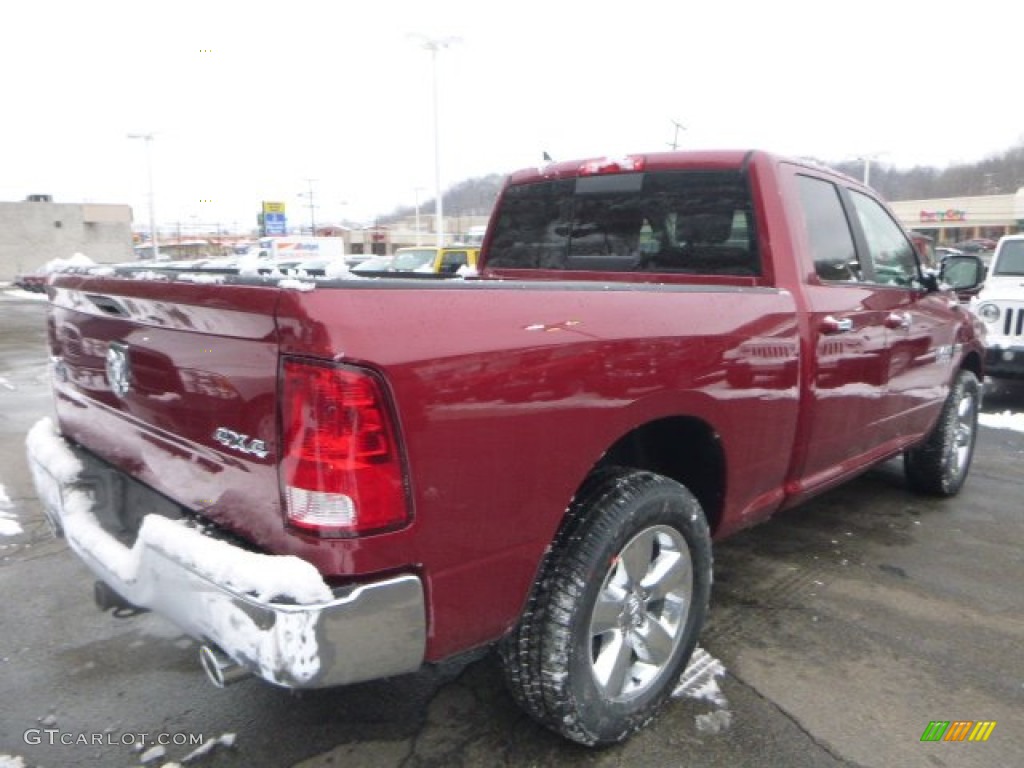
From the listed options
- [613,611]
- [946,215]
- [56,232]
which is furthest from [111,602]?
[946,215]

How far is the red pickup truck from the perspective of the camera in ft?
5.46

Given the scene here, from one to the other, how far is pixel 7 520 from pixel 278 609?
3.75m

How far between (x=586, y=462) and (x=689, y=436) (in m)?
0.77

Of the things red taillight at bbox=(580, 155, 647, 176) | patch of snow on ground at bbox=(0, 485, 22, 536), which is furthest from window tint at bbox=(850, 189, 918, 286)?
patch of snow on ground at bbox=(0, 485, 22, 536)

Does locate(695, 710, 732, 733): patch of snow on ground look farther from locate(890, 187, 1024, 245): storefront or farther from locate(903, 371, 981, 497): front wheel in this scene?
locate(890, 187, 1024, 245): storefront

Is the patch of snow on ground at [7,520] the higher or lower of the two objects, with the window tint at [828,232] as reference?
lower

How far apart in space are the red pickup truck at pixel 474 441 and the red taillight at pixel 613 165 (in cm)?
2

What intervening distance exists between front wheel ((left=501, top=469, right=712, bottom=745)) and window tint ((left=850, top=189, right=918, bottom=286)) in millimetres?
2073

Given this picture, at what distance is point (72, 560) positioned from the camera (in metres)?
3.88

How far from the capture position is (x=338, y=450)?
1.65m

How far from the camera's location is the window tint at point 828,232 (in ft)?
10.9

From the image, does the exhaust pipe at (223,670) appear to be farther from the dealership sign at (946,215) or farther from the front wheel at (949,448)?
the dealership sign at (946,215)

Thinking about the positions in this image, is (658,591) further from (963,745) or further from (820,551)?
(820,551)

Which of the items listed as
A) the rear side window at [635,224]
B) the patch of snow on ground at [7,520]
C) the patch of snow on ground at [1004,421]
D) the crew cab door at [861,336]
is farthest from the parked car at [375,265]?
the patch of snow on ground at [1004,421]
